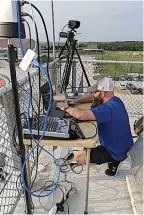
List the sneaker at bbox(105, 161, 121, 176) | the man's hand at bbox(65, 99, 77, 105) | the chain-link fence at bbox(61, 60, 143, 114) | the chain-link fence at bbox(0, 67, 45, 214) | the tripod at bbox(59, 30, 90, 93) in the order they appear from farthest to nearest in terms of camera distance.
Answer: the chain-link fence at bbox(61, 60, 143, 114) → the tripod at bbox(59, 30, 90, 93) → the man's hand at bbox(65, 99, 77, 105) → the sneaker at bbox(105, 161, 121, 176) → the chain-link fence at bbox(0, 67, 45, 214)

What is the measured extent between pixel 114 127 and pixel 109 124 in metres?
0.05

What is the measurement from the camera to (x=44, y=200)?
5.54 ft

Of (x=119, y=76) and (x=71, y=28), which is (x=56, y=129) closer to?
(x=71, y=28)

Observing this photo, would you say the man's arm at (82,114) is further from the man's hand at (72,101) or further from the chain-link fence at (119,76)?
the chain-link fence at (119,76)

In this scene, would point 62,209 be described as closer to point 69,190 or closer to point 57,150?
point 69,190

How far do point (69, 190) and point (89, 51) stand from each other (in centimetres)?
233

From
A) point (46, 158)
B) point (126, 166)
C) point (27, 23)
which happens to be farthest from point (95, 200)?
point (27, 23)

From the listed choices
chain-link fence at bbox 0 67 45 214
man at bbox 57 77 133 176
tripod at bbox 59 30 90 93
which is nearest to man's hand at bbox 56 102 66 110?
man at bbox 57 77 133 176

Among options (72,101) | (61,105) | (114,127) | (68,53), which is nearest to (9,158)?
(61,105)

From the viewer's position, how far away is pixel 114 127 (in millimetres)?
1741

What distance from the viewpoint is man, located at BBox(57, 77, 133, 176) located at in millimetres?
1613

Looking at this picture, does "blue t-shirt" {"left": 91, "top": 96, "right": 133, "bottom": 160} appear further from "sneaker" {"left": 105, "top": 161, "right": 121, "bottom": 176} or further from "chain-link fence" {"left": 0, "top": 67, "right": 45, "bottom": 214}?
"chain-link fence" {"left": 0, "top": 67, "right": 45, "bottom": 214}

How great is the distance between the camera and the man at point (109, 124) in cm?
161

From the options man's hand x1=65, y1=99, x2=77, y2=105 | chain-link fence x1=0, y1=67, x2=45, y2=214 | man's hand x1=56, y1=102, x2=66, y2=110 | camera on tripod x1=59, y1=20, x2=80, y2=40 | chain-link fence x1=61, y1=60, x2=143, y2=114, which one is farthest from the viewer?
chain-link fence x1=61, y1=60, x2=143, y2=114
